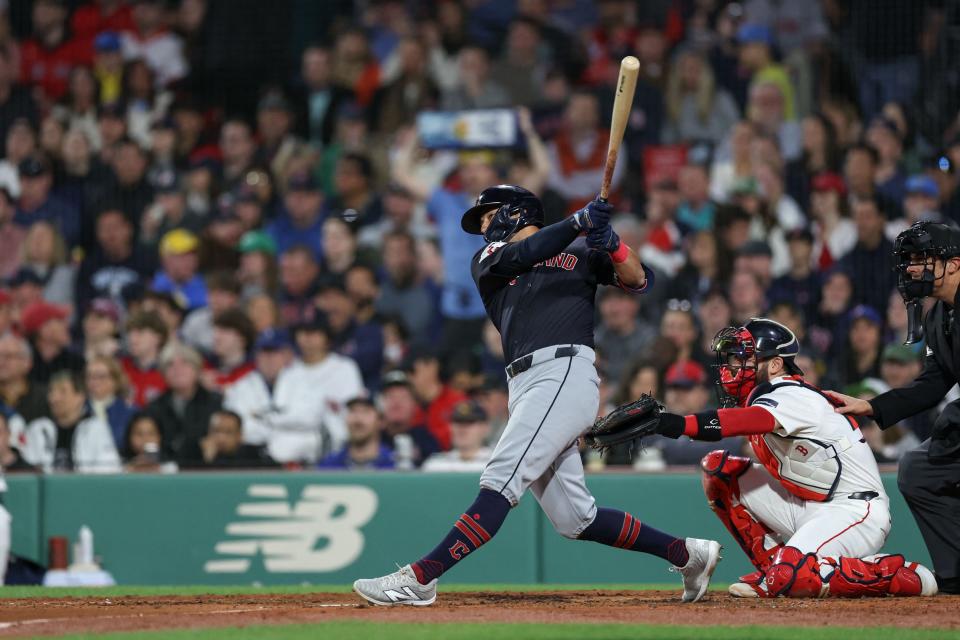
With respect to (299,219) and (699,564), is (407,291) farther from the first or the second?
(699,564)

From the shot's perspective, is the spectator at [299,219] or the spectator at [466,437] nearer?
the spectator at [466,437]

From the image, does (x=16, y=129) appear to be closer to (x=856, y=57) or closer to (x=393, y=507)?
(x=393, y=507)

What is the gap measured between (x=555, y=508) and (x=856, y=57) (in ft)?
20.3

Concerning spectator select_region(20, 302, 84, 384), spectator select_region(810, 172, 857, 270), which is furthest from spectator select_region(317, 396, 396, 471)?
spectator select_region(810, 172, 857, 270)

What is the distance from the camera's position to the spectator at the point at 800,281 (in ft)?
30.7

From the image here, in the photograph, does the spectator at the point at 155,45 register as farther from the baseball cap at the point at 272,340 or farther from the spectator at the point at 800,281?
the spectator at the point at 800,281

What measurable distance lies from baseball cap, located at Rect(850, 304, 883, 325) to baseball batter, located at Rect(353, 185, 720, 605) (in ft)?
12.9

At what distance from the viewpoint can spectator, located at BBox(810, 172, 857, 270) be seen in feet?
31.5

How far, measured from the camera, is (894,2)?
391 inches

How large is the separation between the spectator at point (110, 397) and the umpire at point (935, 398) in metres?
5.14

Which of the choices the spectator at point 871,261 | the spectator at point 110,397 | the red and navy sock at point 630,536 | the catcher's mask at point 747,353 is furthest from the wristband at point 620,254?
the spectator at point 110,397

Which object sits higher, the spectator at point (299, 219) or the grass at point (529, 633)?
the spectator at point (299, 219)

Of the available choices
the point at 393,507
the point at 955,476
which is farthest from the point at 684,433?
the point at 393,507

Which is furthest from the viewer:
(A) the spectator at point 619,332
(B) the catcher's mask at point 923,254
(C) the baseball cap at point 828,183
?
(C) the baseball cap at point 828,183
